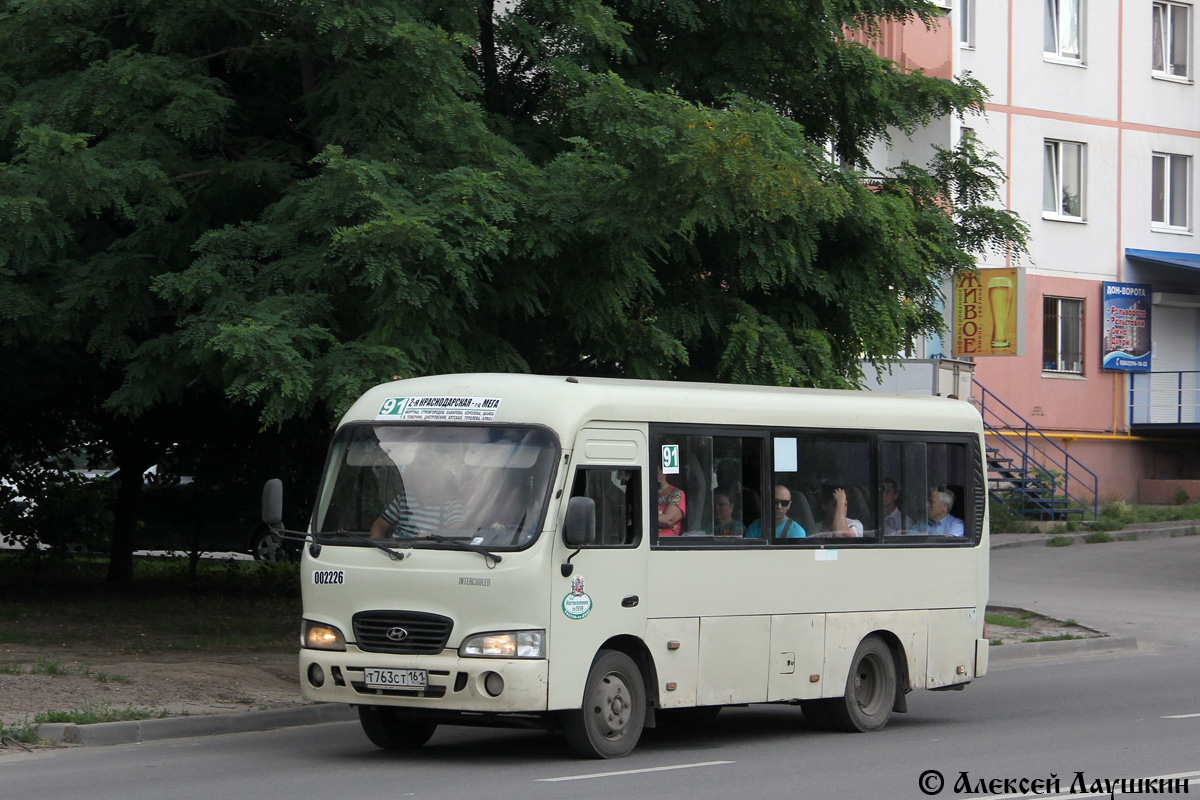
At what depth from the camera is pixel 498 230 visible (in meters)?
13.1

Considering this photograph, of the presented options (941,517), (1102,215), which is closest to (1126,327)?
(1102,215)

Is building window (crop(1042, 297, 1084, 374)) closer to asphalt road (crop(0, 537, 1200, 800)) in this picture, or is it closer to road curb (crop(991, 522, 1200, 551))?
road curb (crop(991, 522, 1200, 551))

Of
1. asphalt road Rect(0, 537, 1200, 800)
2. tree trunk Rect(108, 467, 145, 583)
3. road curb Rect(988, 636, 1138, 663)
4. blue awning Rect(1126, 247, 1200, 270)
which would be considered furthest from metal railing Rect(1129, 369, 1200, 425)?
tree trunk Rect(108, 467, 145, 583)

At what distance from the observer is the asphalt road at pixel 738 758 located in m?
9.23

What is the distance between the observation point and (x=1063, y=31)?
3634cm

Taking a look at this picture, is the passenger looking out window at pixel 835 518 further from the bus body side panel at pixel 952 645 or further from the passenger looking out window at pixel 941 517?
the bus body side panel at pixel 952 645

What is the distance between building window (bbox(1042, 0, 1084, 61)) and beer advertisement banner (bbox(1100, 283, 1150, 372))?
5326 millimetres

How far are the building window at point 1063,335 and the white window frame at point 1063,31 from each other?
5.44m

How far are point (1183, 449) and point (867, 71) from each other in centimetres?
2379

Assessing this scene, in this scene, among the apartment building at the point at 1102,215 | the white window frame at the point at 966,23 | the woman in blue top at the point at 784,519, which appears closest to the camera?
the woman in blue top at the point at 784,519

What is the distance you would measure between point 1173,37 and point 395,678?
Result: 33351 mm

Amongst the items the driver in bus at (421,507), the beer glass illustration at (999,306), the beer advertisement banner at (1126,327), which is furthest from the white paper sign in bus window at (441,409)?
the beer advertisement banner at (1126,327)

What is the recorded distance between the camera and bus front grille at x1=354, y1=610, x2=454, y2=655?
32.9 ft

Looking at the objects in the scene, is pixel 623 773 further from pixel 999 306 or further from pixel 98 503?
pixel 999 306
